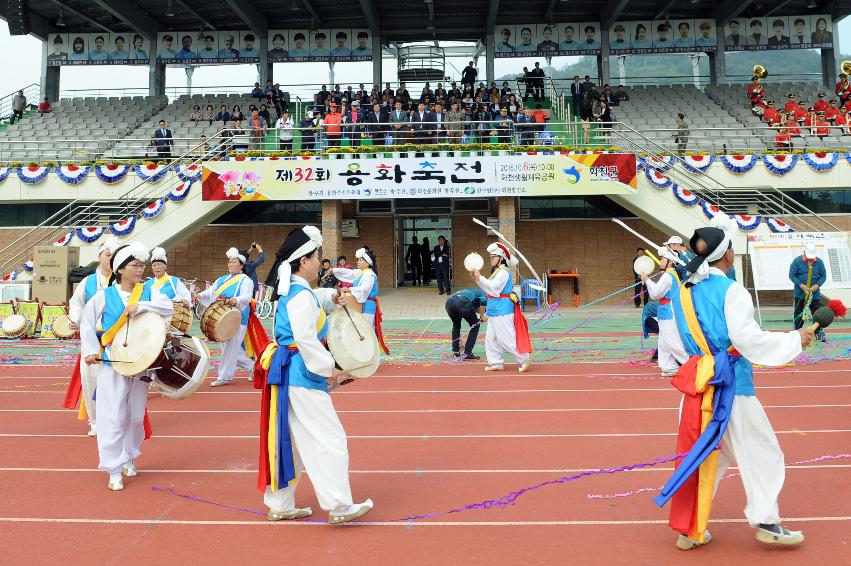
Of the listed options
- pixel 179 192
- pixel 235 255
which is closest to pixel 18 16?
pixel 179 192

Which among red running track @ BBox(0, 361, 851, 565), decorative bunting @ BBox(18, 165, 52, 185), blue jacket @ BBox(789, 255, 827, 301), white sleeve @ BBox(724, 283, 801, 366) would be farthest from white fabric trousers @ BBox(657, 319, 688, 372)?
decorative bunting @ BBox(18, 165, 52, 185)

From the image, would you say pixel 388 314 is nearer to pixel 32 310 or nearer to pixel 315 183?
pixel 315 183

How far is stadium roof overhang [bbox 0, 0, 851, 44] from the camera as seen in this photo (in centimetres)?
2814

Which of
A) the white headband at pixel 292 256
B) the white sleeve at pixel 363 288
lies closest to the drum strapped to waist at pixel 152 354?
the white headband at pixel 292 256

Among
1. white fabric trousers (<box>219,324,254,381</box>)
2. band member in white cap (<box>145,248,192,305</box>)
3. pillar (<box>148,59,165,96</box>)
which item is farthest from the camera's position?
pillar (<box>148,59,165,96</box>)

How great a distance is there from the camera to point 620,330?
15.7 m

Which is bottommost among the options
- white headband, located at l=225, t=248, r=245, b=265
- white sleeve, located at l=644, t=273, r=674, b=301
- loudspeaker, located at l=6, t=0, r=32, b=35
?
white sleeve, located at l=644, t=273, r=674, b=301

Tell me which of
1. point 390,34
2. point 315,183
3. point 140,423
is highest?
point 390,34

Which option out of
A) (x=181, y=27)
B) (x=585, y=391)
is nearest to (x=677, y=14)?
(x=181, y=27)

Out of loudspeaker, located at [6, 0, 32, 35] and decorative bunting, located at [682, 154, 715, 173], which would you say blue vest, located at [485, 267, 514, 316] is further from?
loudspeaker, located at [6, 0, 32, 35]

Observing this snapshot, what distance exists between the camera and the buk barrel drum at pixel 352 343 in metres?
4.48

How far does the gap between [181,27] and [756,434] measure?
31.4 meters

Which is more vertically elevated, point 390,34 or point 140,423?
point 390,34

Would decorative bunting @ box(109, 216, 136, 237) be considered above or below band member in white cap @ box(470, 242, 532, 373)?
above
